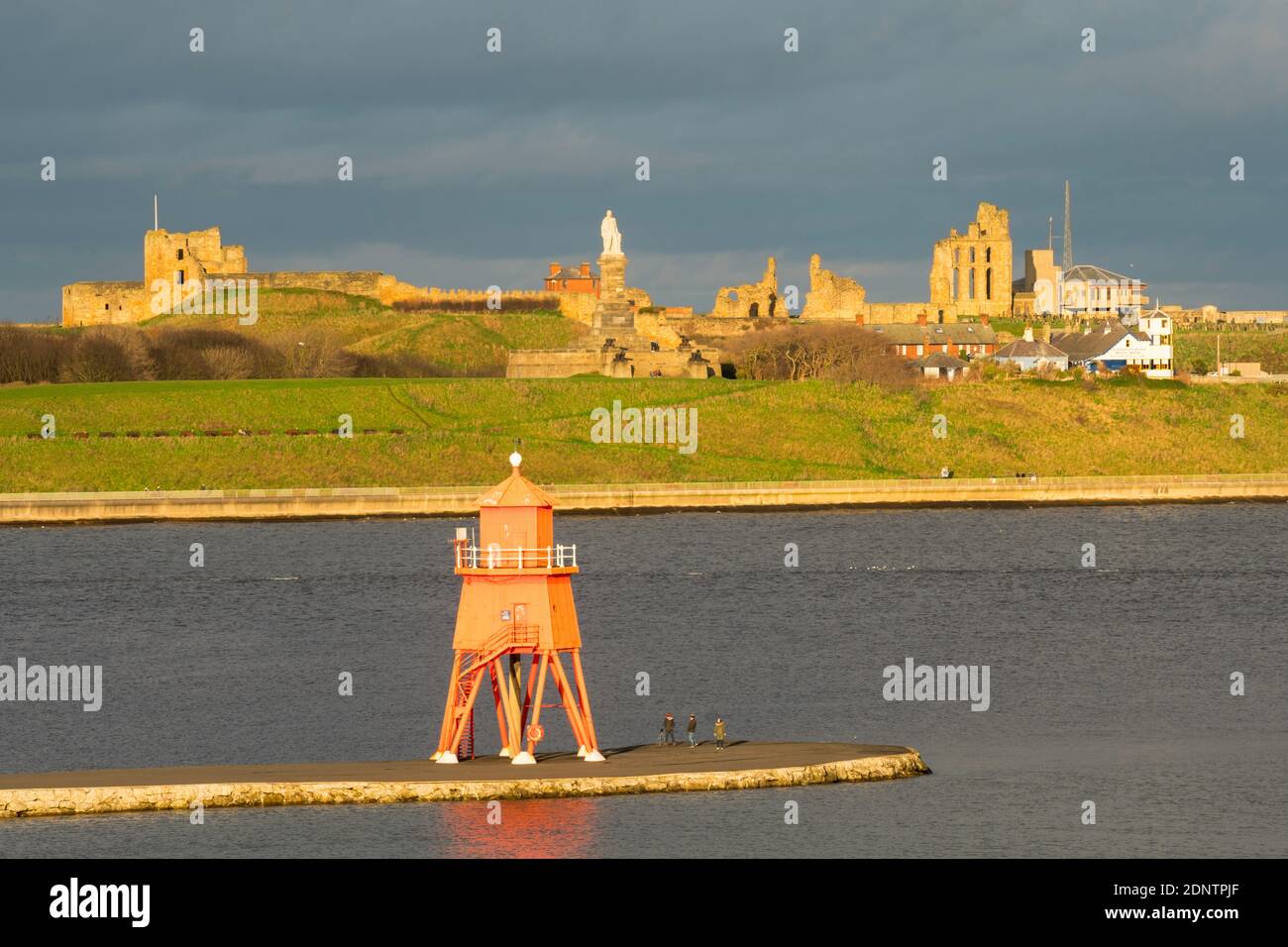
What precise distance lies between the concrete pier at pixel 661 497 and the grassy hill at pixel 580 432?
3318 mm

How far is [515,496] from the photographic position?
3678 centimetres

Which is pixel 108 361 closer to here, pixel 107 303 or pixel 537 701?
pixel 107 303

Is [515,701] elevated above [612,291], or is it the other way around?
[612,291]

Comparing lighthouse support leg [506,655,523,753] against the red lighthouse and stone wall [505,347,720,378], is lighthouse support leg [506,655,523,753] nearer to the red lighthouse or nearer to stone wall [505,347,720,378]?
the red lighthouse

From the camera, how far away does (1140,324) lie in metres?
156

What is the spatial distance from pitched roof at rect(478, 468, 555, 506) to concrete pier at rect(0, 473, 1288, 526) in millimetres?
64023

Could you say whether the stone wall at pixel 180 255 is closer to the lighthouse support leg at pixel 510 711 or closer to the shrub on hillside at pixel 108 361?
the shrub on hillside at pixel 108 361

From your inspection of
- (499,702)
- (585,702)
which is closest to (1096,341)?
(499,702)

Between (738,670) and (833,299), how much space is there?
5052 inches

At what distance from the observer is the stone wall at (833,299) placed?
18025 cm

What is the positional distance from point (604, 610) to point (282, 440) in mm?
46570
